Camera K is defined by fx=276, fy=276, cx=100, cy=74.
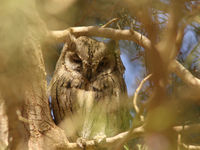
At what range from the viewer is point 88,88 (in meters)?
2.26

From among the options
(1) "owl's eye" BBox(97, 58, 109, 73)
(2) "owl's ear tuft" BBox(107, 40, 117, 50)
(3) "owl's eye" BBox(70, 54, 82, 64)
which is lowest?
(1) "owl's eye" BBox(97, 58, 109, 73)

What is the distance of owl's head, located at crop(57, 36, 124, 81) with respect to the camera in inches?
89.4

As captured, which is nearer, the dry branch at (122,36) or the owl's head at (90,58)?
the dry branch at (122,36)

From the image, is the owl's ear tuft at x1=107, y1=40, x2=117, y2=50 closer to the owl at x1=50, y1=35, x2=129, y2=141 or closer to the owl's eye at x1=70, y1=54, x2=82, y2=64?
the owl at x1=50, y1=35, x2=129, y2=141

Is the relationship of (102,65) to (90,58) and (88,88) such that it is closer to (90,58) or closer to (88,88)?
(90,58)

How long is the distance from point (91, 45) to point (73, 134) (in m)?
0.76

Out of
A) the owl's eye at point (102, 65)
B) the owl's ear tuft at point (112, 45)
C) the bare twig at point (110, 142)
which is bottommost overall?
the bare twig at point (110, 142)

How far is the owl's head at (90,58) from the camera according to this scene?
89.4 inches

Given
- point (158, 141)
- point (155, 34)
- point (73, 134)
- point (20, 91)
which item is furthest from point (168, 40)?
point (73, 134)

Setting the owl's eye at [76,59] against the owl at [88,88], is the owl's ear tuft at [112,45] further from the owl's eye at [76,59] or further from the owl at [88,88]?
the owl's eye at [76,59]

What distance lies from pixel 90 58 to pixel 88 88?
0.81 feet

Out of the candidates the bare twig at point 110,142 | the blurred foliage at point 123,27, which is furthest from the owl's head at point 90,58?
the bare twig at point 110,142

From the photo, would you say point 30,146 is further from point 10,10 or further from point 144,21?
point 144,21

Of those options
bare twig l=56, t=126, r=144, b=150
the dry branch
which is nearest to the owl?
the dry branch
